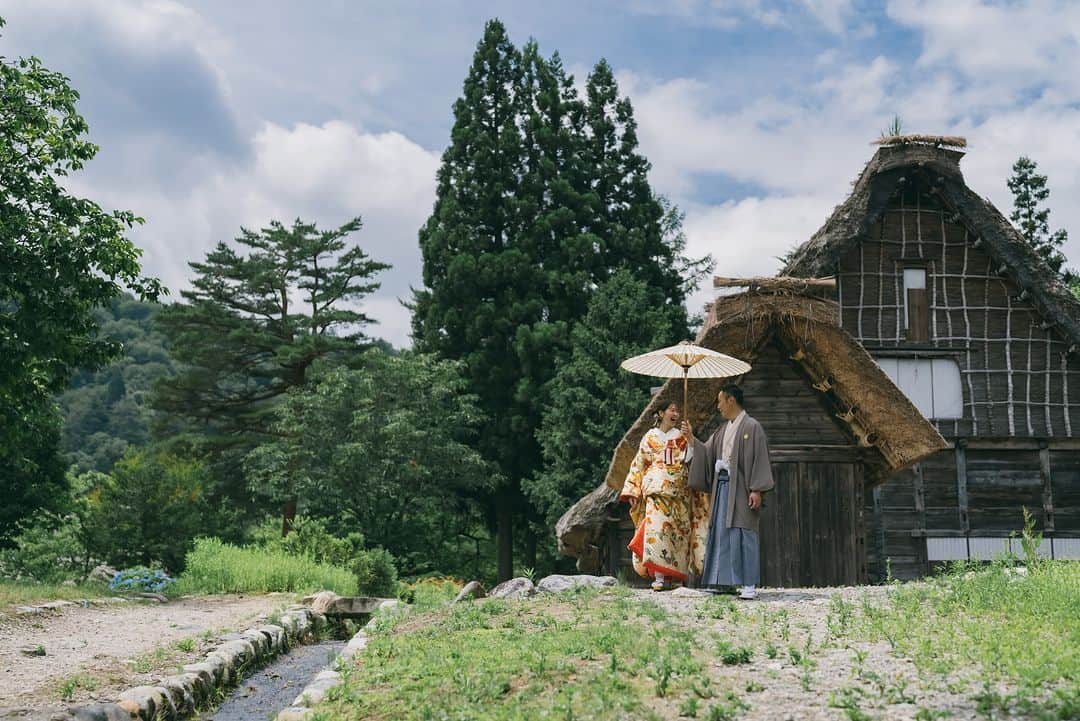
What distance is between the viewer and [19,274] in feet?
43.5

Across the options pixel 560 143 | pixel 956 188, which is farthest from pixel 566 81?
pixel 956 188

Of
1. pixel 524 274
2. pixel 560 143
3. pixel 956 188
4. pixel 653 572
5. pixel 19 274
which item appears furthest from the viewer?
pixel 560 143

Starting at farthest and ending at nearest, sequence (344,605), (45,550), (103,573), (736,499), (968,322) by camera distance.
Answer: (45,550) < (103,573) < (968,322) < (344,605) < (736,499)

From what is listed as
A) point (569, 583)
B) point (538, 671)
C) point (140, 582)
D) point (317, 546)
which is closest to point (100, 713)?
point (538, 671)

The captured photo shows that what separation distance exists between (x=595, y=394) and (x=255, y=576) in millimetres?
11552

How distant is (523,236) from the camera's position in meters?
31.2

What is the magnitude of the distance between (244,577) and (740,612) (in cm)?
1105

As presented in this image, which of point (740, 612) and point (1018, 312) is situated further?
point (1018, 312)

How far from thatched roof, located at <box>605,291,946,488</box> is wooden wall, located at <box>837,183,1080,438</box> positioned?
6.98 metres

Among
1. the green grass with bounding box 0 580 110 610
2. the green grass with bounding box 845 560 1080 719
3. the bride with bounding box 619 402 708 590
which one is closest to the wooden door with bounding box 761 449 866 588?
the bride with bounding box 619 402 708 590

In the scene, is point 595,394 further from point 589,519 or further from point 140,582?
point 589,519

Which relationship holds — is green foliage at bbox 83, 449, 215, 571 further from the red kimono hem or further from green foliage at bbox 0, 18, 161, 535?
the red kimono hem

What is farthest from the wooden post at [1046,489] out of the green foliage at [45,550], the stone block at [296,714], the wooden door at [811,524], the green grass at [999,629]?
the green foliage at [45,550]

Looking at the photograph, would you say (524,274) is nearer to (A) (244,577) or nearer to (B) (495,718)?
(A) (244,577)
